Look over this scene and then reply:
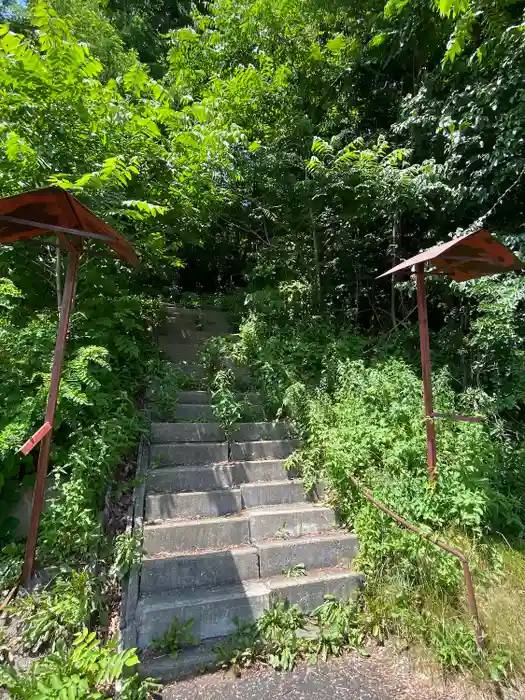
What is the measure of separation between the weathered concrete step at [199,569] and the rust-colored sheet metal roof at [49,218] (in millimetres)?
2155

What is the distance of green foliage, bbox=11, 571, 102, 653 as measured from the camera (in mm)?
2174

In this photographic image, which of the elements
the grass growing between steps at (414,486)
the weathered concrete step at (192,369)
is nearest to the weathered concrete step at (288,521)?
the grass growing between steps at (414,486)

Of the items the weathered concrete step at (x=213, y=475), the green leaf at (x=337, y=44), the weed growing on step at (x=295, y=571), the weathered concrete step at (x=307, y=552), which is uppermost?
the green leaf at (x=337, y=44)

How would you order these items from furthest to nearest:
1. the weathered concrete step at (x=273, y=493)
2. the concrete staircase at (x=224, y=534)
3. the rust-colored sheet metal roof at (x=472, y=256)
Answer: the weathered concrete step at (x=273, y=493), the rust-colored sheet metal roof at (x=472, y=256), the concrete staircase at (x=224, y=534)

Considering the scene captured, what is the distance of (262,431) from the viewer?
4062mm

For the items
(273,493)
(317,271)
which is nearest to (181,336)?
(317,271)

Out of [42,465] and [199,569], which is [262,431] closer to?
[199,569]

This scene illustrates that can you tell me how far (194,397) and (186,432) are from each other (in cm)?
57

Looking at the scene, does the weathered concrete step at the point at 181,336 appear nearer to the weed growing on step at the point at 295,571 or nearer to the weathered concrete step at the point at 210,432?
the weathered concrete step at the point at 210,432

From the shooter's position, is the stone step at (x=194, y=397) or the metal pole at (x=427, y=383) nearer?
the metal pole at (x=427, y=383)

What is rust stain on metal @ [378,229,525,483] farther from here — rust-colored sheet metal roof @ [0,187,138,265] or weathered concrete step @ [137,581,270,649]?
rust-colored sheet metal roof @ [0,187,138,265]

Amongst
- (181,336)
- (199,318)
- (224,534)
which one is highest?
(199,318)

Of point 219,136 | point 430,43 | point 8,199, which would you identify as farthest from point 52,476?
point 430,43

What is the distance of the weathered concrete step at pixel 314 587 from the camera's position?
269cm
